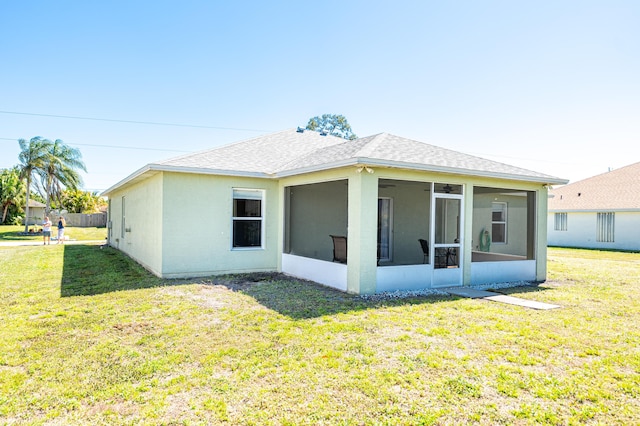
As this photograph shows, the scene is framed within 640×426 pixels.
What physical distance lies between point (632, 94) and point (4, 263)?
2435 centimetres

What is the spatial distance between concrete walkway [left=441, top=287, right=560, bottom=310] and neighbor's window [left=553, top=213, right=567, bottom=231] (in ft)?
66.3

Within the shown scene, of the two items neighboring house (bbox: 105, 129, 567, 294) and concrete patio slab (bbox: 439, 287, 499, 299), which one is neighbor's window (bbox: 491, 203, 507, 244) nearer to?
neighboring house (bbox: 105, 129, 567, 294)

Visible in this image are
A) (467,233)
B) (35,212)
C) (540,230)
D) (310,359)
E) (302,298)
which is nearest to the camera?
(310,359)

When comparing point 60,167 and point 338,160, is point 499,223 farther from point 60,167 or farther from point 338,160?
point 60,167

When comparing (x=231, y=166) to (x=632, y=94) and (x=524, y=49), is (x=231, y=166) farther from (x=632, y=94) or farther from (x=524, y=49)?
(x=632, y=94)

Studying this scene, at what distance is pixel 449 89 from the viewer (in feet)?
63.7

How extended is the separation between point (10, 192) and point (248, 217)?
37.1m

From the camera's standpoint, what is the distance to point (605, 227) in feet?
74.8

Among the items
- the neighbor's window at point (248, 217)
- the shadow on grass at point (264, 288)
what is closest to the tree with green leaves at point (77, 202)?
the shadow on grass at point (264, 288)

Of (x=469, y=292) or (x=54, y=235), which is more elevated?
(x=54, y=235)

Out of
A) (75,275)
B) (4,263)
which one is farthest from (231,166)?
(4,263)

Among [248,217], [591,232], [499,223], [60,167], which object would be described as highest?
[60,167]

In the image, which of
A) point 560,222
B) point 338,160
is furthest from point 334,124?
point 338,160

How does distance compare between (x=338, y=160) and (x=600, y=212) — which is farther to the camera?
(x=600, y=212)
